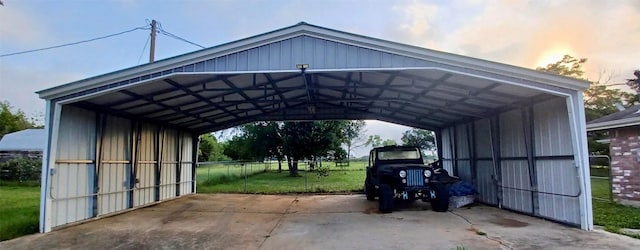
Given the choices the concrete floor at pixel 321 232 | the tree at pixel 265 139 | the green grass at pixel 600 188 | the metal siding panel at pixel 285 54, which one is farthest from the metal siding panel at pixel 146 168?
the green grass at pixel 600 188

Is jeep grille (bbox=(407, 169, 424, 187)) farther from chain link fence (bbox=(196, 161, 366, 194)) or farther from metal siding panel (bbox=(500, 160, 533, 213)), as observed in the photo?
chain link fence (bbox=(196, 161, 366, 194))

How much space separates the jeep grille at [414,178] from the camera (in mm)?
8781

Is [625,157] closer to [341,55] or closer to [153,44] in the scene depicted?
[341,55]

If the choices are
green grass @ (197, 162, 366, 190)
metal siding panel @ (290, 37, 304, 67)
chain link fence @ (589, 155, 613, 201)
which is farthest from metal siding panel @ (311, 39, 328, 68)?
green grass @ (197, 162, 366, 190)

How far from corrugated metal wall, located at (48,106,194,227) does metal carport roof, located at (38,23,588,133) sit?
427 millimetres

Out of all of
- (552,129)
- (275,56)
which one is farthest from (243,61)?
(552,129)

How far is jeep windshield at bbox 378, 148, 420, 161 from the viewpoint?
10625 millimetres

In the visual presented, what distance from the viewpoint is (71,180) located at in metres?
7.50

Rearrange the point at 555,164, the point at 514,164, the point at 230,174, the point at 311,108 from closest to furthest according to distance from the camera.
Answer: the point at 555,164 < the point at 514,164 < the point at 311,108 < the point at 230,174

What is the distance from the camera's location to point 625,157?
911cm

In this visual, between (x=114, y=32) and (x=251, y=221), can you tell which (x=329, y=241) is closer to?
(x=251, y=221)

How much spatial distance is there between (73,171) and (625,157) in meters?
12.6

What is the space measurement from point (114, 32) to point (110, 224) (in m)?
10.7

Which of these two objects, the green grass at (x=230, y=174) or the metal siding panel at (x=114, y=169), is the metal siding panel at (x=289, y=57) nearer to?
the metal siding panel at (x=114, y=169)
